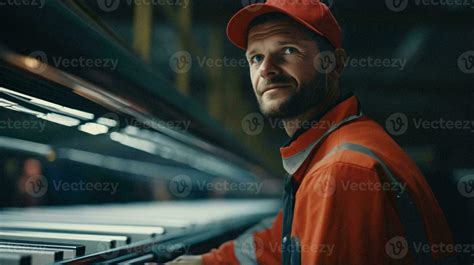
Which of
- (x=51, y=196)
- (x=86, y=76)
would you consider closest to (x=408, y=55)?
(x=86, y=76)

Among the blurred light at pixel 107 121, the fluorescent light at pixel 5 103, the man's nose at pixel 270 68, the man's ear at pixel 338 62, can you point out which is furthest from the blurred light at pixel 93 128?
the man's ear at pixel 338 62

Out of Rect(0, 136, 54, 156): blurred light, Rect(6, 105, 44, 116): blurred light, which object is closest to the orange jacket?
Rect(6, 105, 44, 116): blurred light

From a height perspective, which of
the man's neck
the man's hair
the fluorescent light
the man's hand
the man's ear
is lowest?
the man's hand

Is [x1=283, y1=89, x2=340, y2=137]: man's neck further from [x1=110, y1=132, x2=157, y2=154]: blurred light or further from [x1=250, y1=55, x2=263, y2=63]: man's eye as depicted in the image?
[x1=110, y1=132, x2=157, y2=154]: blurred light

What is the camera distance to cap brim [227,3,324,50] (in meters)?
1.49

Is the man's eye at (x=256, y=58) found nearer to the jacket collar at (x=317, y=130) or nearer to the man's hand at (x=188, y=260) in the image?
the jacket collar at (x=317, y=130)

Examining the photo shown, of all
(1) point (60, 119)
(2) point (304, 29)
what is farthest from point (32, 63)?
(2) point (304, 29)

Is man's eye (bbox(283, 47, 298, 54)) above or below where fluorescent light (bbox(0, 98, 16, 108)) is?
above

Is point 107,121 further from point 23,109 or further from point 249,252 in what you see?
point 249,252

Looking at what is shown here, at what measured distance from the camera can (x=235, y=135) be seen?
8.54ft

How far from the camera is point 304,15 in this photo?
148 cm

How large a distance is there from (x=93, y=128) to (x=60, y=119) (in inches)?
7.3

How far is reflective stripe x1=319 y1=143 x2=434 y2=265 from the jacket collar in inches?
5.4

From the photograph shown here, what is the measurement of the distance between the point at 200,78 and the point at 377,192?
68.5 inches
